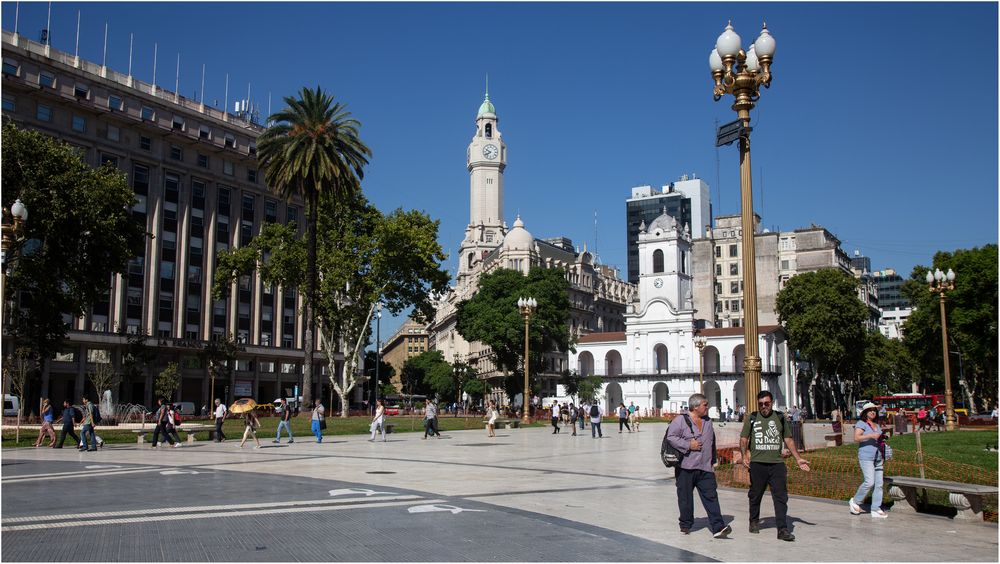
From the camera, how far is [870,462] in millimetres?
11086

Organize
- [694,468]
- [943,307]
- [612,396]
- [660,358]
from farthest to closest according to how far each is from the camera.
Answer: [612,396]
[660,358]
[943,307]
[694,468]

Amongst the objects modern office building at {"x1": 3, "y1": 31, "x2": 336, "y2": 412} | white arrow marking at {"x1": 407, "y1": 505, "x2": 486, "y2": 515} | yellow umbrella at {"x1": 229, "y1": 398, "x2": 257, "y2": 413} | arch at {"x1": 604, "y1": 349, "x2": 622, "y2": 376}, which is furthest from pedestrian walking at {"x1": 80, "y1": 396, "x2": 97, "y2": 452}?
arch at {"x1": 604, "y1": 349, "x2": 622, "y2": 376}

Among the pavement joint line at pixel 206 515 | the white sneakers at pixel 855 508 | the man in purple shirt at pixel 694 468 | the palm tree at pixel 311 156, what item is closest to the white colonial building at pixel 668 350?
the palm tree at pixel 311 156

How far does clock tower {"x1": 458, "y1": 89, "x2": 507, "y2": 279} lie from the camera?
13138cm

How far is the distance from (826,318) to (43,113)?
217ft

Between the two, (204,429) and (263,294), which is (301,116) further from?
(263,294)

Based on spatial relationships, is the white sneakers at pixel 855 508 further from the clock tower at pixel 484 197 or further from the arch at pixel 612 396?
the clock tower at pixel 484 197

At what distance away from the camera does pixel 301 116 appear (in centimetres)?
4591

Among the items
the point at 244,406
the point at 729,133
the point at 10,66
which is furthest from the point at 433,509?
the point at 10,66

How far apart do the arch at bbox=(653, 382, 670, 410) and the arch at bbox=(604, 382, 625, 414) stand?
3.75 metres

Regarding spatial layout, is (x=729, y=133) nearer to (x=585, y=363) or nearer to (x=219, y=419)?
(x=219, y=419)

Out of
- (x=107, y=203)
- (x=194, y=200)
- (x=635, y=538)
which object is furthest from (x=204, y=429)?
(x=194, y=200)

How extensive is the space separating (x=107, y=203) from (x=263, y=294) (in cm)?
3682

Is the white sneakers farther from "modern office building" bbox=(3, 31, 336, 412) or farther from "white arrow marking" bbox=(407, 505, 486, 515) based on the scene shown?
"modern office building" bbox=(3, 31, 336, 412)
